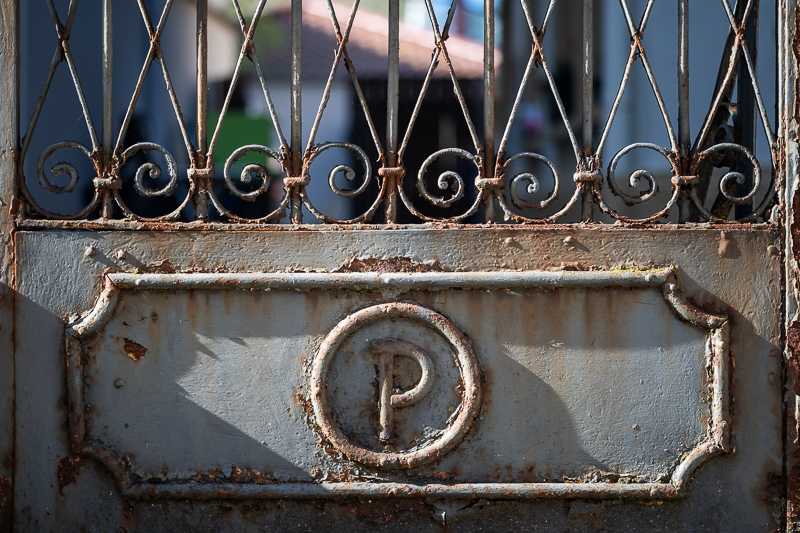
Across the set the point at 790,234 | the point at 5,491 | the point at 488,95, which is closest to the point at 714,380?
the point at 790,234

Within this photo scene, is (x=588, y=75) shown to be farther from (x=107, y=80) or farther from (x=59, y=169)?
(x=59, y=169)

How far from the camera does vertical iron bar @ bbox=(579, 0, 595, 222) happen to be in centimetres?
205

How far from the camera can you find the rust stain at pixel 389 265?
2.02 metres

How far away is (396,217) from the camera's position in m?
2.07

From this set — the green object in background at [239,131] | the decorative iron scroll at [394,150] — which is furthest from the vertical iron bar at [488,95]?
the green object in background at [239,131]

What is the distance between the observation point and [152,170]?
6.64ft

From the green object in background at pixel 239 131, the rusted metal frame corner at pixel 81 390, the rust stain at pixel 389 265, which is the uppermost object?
the green object in background at pixel 239 131

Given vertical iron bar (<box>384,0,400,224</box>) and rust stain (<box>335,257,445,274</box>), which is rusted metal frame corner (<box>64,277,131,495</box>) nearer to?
rust stain (<box>335,257,445,274</box>)

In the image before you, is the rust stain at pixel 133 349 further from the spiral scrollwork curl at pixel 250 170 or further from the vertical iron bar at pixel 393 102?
the vertical iron bar at pixel 393 102

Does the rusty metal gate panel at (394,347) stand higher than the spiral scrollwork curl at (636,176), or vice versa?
the spiral scrollwork curl at (636,176)

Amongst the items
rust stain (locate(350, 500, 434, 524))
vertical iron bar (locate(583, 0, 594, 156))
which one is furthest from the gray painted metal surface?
vertical iron bar (locate(583, 0, 594, 156))

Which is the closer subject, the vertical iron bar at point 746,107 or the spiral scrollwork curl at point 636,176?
the spiral scrollwork curl at point 636,176

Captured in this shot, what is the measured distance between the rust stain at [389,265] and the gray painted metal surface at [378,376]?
Answer: 12 millimetres

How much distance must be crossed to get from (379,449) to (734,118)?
1768 mm
